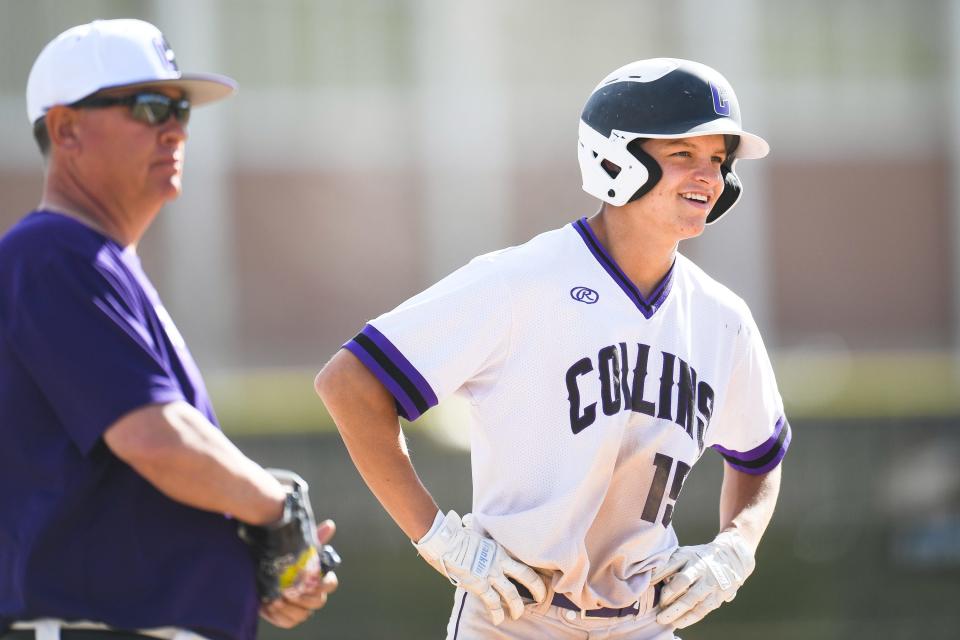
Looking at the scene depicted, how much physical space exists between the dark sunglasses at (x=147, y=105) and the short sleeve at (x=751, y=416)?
1904 millimetres

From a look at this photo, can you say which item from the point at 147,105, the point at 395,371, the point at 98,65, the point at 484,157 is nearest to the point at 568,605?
the point at 395,371

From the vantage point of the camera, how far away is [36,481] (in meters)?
3.22

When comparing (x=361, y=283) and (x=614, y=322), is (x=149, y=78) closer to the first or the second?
(x=614, y=322)

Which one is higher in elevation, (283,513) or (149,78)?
(149,78)

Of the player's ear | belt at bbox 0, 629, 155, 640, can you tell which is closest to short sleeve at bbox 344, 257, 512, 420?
the player's ear

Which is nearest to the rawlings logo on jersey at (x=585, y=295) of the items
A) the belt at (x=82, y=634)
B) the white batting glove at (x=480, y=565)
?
the white batting glove at (x=480, y=565)

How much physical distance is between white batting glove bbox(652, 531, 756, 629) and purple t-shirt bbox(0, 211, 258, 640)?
4.81 feet

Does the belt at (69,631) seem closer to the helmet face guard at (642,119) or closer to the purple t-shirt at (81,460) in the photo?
the purple t-shirt at (81,460)

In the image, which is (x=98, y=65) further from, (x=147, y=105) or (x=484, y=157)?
(x=484, y=157)

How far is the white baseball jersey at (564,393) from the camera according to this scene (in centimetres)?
406

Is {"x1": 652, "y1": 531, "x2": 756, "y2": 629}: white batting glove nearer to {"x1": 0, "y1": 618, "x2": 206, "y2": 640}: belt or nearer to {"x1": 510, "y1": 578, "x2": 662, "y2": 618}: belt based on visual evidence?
{"x1": 510, "y1": 578, "x2": 662, "y2": 618}: belt

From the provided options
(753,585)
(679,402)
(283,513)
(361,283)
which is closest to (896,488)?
(753,585)

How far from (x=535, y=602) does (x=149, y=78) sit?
6.02ft

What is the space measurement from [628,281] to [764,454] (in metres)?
0.87
